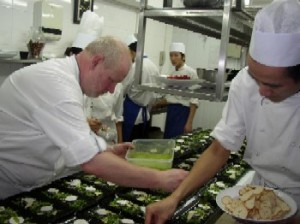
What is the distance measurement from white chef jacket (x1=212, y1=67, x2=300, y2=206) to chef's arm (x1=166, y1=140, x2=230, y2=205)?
0.05 m

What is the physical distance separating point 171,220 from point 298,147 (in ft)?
2.19

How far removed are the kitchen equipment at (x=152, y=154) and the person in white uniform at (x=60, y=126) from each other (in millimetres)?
213

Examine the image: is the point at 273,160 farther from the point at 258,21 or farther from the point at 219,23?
the point at 219,23

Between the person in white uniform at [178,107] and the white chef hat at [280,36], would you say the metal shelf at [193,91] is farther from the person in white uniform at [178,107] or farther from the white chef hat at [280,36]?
the person in white uniform at [178,107]

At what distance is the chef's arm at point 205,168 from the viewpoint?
1.61 m

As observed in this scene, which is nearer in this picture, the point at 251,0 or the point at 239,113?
the point at 239,113

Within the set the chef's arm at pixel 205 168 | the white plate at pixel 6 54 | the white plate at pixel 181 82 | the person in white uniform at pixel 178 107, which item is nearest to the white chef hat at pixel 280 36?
the chef's arm at pixel 205 168

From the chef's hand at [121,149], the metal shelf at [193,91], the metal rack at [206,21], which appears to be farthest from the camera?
the chef's hand at [121,149]

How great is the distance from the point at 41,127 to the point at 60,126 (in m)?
0.11

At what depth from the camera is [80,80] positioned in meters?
1.75

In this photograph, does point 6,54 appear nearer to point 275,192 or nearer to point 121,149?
point 121,149

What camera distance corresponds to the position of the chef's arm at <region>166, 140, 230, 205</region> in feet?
5.27

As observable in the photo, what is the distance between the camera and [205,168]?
1679 millimetres

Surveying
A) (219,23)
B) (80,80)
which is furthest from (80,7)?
(80,80)
